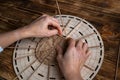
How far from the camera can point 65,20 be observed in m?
1.05

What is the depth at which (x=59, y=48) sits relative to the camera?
0.93 meters

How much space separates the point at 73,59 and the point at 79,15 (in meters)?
0.28

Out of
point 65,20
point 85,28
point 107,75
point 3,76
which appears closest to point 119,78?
point 107,75

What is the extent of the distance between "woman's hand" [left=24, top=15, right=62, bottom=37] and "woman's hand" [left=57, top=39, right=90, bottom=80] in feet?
0.30

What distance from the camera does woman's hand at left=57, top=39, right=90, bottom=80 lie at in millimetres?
850

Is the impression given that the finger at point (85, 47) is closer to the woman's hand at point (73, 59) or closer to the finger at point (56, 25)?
the woman's hand at point (73, 59)

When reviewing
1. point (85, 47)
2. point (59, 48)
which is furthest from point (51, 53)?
point (85, 47)

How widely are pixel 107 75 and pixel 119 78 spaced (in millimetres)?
48

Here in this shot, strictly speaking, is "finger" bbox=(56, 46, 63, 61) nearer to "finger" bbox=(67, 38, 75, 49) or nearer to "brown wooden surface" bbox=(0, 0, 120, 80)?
"finger" bbox=(67, 38, 75, 49)

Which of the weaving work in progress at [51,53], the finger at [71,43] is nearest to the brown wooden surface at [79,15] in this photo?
the weaving work in progress at [51,53]

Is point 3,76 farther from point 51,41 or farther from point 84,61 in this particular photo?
point 84,61

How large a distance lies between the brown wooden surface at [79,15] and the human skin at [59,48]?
86 mm

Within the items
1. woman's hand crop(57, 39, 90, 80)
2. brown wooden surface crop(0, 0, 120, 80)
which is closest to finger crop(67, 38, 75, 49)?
woman's hand crop(57, 39, 90, 80)

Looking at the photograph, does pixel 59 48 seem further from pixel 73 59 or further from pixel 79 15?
pixel 79 15
